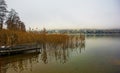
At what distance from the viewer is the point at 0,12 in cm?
1934

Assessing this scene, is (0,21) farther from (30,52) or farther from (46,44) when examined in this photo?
(30,52)

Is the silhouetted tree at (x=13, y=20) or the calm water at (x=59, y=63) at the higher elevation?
the silhouetted tree at (x=13, y=20)

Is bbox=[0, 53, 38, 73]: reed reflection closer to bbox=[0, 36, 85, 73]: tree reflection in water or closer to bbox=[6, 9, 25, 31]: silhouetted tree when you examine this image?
bbox=[0, 36, 85, 73]: tree reflection in water

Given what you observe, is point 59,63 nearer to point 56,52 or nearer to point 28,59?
point 28,59

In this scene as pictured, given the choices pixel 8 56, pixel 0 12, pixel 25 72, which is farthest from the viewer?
pixel 0 12

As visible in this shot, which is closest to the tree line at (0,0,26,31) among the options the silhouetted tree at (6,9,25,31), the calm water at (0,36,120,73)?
the silhouetted tree at (6,9,25,31)

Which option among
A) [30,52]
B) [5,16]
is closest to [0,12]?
[5,16]

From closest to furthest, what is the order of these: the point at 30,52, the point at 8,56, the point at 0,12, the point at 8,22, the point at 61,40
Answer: the point at 8,56 → the point at 30,52 → the point at 61,40 → the point at 0,12 → the point at 8,22

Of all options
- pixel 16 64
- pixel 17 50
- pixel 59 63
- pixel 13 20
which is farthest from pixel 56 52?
pixel 13 20

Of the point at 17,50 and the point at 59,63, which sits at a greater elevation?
the point at 17,50

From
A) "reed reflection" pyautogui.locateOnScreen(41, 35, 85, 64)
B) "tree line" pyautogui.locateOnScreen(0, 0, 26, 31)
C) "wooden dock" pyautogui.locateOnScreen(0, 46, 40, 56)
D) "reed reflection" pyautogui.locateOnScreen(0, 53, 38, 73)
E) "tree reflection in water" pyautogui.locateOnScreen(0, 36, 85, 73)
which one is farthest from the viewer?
"tree line" pyautogui.locateOnScreen(0, 0, 26, 31)

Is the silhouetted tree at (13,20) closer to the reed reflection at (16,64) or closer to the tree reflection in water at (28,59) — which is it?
the tree reflection in water at (28,59)

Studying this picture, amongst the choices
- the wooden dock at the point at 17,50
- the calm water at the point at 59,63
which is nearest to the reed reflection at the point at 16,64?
the calm water at the point at 59,63

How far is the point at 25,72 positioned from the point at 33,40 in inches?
310
